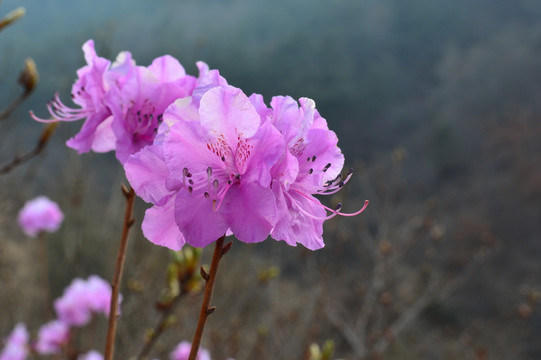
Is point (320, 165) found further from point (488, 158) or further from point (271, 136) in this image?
point (488, 158)

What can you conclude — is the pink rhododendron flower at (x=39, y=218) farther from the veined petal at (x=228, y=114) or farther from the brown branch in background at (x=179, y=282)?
the veined petal at (x=228, y=114)

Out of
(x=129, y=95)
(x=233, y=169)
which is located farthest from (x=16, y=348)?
(x=233, y=169)

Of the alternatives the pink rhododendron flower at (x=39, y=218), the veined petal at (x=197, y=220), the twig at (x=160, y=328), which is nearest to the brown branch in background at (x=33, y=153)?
the twig at (x=160, y=328)

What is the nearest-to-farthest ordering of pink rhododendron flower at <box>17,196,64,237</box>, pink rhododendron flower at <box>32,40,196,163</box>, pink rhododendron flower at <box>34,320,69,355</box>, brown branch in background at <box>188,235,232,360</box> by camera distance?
brown branch in background at <box>188,235,232,360</box> → pink rhododendron flower at <box>32,40,196,163</box> → pink rhododendron flower at <box>34,320,69,355</box> → pink rhododendron flower at <box>17,196,64,237</box>

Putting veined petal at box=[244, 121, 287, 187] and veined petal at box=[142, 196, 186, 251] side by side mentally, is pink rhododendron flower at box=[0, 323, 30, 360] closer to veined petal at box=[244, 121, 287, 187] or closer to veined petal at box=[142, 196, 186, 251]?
veined petal at box=[142, 196, 186, 251]

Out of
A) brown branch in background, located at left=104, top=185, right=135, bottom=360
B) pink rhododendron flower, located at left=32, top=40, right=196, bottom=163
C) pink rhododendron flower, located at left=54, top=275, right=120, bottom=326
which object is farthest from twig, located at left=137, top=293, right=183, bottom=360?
pink rhododendron flower, located at left=54, top=275, right=120, bottom=326

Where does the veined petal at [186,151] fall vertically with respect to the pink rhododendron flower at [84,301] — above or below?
above

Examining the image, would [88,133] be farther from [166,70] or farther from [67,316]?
[67,316]
